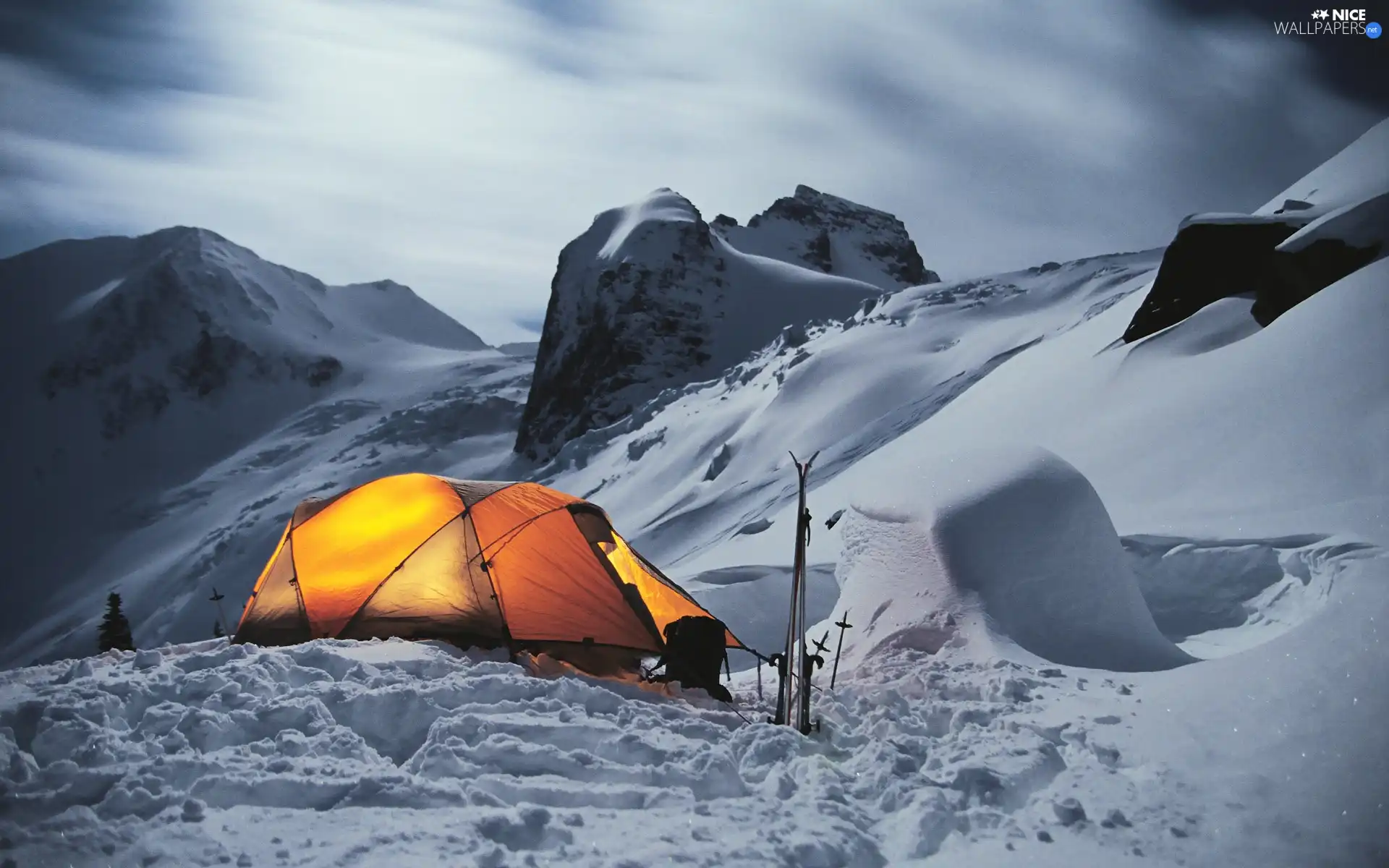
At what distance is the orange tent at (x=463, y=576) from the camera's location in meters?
6.36

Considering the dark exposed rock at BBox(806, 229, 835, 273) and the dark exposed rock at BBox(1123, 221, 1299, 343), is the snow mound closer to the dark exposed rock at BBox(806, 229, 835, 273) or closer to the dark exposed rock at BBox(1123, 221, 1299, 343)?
the dark exposed rock at BBox(1123, 221, 1299, 343)

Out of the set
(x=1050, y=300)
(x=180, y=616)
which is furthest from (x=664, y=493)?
(x=180, y=616)

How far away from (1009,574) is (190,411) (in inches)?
4369

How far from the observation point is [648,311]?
200 ft

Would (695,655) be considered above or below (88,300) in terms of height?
below

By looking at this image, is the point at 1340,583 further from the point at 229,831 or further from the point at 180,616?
the point at 180,616

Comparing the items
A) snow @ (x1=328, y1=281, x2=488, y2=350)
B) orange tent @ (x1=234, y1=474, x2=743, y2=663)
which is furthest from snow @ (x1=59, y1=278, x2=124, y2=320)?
orange tent @ (x1=234, y1=474, x2=743, y2=663)

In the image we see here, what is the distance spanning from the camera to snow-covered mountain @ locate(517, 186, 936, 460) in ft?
196

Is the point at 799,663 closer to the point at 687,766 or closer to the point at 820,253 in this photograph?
the point at 687,766

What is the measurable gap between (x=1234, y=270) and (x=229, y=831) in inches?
602

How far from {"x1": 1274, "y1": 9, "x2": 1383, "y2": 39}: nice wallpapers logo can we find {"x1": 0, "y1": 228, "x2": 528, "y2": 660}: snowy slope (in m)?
46.4

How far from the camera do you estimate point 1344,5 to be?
6.70 meters

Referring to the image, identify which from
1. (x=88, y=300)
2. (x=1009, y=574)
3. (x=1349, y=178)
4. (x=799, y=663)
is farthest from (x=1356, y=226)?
(x=88, y=300)

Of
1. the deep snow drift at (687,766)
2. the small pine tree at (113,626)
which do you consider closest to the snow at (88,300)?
the small pine tree at (113,626)
